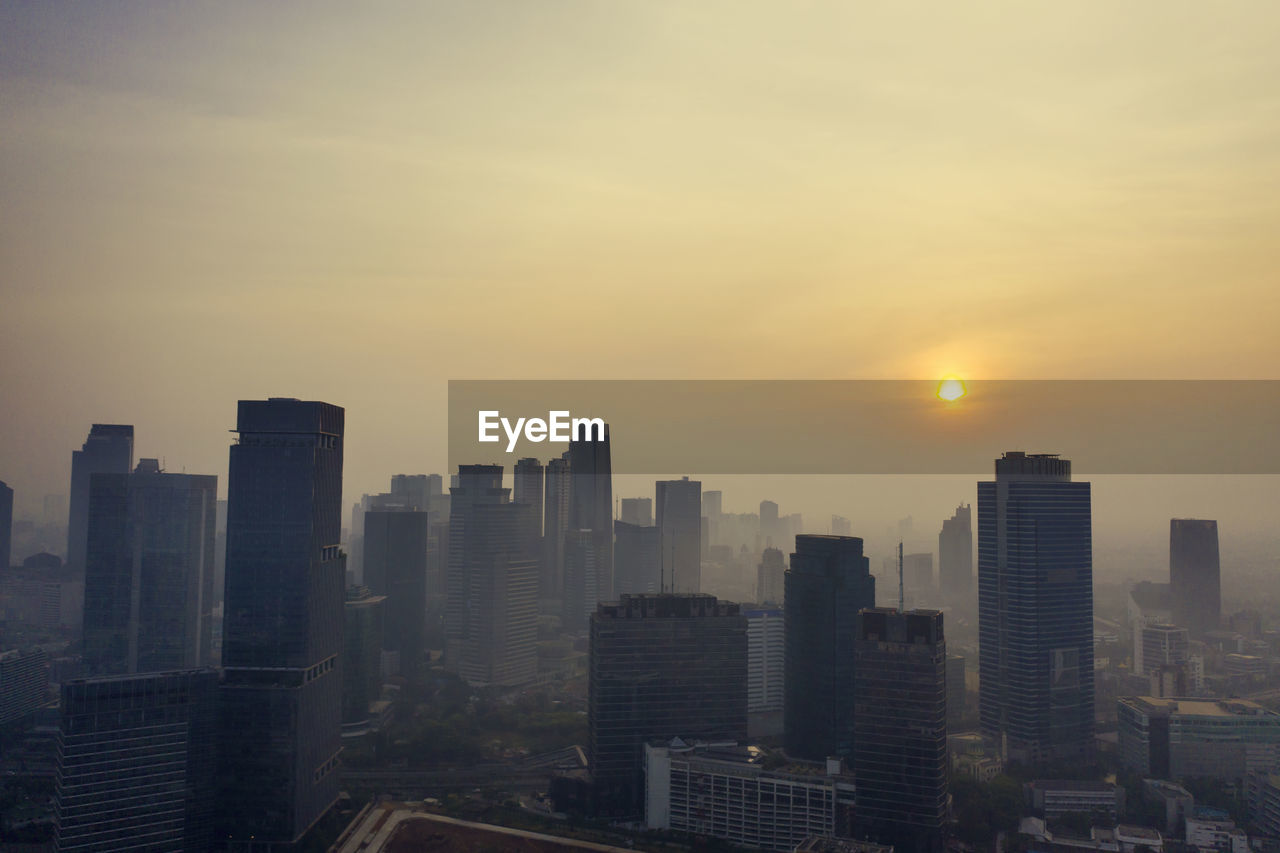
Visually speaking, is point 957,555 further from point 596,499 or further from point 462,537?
point 462,537

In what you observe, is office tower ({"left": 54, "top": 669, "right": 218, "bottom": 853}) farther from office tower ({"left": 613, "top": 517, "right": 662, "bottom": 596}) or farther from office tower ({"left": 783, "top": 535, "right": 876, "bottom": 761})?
office tower ({"left": 613, "top": 517, "right": 662, "bottom": 596})

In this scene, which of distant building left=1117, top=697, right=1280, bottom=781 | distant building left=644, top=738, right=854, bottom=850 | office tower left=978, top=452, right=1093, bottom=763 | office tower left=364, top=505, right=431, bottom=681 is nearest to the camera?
distant building left=644, top=738, right=854, bottom=850

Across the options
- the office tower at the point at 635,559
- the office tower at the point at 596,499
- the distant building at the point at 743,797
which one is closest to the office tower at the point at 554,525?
the office tower at the point at 596,499

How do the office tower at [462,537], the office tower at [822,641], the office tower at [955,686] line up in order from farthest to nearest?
the office tower at [462,537] → the office tower at [955,686] → the office tower at [822,641]

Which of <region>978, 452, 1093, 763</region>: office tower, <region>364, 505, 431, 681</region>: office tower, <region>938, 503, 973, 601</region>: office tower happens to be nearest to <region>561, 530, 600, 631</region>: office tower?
<region>364, 505, 431, 681</region>: office tower

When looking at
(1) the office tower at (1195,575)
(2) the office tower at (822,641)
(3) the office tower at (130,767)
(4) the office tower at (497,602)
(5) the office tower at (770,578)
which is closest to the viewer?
(3) the office tower at (130,767)

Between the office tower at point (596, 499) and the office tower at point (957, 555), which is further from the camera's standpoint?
the office tower at point (957, 555)

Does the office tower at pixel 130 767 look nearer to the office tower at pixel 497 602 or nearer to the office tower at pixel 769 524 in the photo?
the office tower at pixel 497 602
